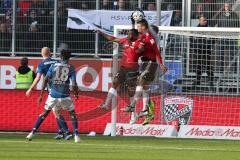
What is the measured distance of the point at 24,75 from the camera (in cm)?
2628

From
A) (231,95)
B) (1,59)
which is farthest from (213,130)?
(1,59)

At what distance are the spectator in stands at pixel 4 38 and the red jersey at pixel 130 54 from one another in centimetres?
604

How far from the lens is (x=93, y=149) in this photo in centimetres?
1786

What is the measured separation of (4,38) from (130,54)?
7179 millimetres

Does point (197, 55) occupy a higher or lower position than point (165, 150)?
higher

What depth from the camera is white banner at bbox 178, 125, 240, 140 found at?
901 inches

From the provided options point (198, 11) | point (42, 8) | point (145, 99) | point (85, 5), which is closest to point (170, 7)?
point (198, 11)

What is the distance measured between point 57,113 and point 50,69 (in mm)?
1085

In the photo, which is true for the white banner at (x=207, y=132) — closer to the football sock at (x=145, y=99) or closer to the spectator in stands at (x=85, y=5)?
the football sock at (x=145, y=99)

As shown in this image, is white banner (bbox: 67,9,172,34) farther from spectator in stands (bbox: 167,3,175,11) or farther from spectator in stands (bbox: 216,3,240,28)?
spectator in stands (bbox: 216,3,240,28)

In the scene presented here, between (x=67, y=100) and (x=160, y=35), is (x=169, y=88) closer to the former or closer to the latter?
(x=160, y=35)

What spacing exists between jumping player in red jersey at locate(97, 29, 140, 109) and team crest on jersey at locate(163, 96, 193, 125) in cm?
128

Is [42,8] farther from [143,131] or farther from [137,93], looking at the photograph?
[137,93]

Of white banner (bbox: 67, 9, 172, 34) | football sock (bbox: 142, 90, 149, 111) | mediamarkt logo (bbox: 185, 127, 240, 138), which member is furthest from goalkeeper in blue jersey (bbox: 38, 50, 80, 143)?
white banner (bbox: 67, 9, 172, 34)
